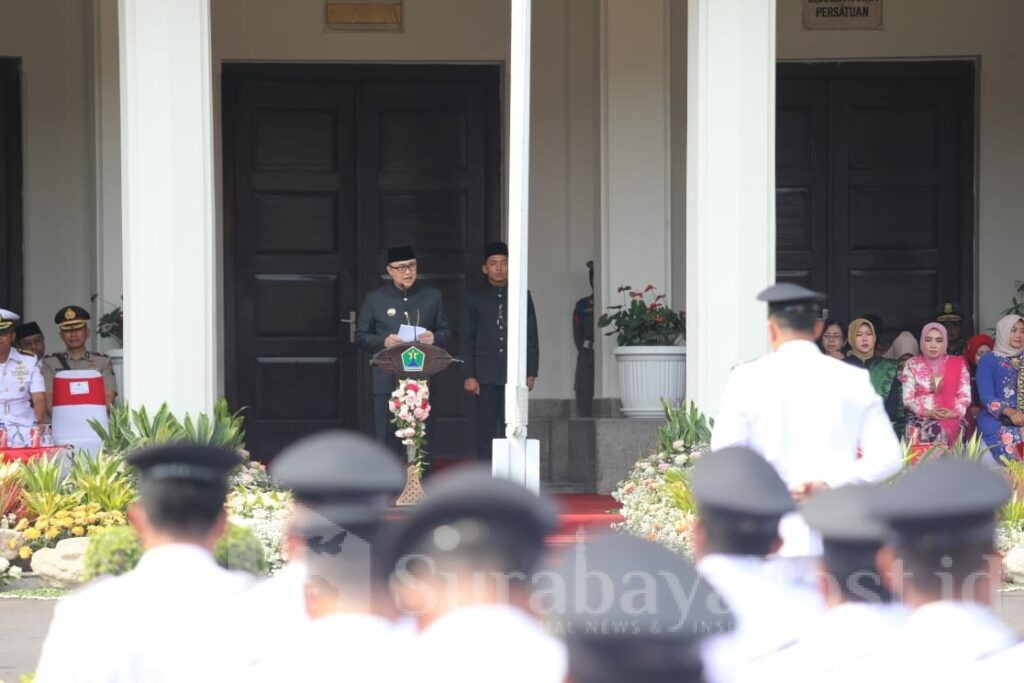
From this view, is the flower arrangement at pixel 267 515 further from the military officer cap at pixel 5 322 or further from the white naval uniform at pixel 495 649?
the white naval uniform at pixel 495 649

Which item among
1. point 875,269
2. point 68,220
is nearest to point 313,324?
point 68,220

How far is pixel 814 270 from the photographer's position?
1425 cm

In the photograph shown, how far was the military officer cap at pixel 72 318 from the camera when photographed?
40.0 ft

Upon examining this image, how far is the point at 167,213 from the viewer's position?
10289 mm

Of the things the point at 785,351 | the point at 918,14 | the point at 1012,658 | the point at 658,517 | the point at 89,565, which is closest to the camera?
the point at 1012,658

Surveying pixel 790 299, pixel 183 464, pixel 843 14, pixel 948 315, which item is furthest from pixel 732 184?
pixel 183 464

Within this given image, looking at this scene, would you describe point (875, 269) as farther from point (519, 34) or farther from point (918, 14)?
point (519, 34)

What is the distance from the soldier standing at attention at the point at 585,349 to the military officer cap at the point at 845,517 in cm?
966

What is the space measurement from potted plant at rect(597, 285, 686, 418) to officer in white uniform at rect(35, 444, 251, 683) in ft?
29.5

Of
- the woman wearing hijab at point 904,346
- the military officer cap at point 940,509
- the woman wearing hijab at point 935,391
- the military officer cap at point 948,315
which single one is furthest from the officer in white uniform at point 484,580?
the woman wearing hijab at point 904,346

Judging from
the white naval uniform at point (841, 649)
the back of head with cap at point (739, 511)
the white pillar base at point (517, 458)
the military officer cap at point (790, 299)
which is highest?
the military officer cap at point (790, 299)

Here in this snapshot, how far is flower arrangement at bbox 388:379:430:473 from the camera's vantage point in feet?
35.0

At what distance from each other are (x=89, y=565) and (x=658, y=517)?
20.6 ft

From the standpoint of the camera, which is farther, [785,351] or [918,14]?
[918,14]
